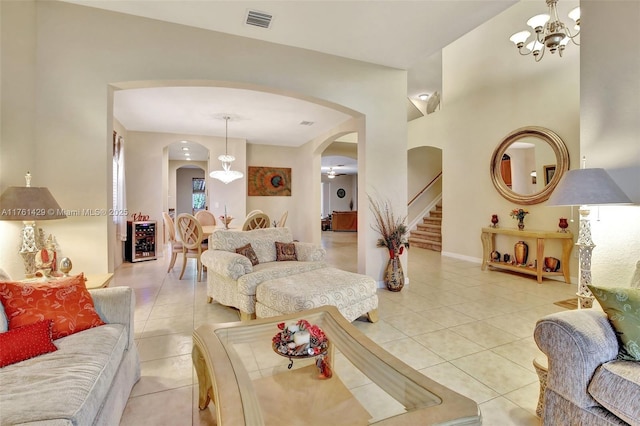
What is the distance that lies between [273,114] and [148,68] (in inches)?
102

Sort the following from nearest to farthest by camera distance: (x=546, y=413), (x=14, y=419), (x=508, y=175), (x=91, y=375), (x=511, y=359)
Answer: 1. (x=14, y=419)
2. (x=91, y=375)
3. (x=546, y=413)
4. (x=511, y=359)
5. (x=508, y=175)

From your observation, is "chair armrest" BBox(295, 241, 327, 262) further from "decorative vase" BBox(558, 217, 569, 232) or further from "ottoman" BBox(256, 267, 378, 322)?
"decorative vase" BBox(558, 217, 569, 232)

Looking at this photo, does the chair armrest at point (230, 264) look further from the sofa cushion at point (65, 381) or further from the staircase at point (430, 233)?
the staircase at point (430, 233)

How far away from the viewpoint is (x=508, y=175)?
17.4ft

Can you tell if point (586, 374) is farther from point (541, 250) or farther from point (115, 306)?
point (541, 250)

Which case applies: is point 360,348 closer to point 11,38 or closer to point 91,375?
point 91,375

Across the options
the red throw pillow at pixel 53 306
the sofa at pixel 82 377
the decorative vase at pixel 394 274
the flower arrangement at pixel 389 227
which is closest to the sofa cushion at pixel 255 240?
the flower arrangement at pixel 389 227

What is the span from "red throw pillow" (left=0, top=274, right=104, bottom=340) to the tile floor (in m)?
0.57

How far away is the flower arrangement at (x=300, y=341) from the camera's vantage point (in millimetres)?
1484

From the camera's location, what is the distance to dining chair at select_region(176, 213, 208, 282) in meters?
4.52

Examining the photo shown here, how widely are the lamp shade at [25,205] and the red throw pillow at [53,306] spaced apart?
0.66 meters

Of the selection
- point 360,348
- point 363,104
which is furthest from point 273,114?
point 360,348

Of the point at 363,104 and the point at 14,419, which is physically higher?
the point at 363,104

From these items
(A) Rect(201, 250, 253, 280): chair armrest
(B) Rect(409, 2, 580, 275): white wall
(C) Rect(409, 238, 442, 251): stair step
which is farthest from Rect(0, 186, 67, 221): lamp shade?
(C) Rect(409, 238, 442, 251): stair step
